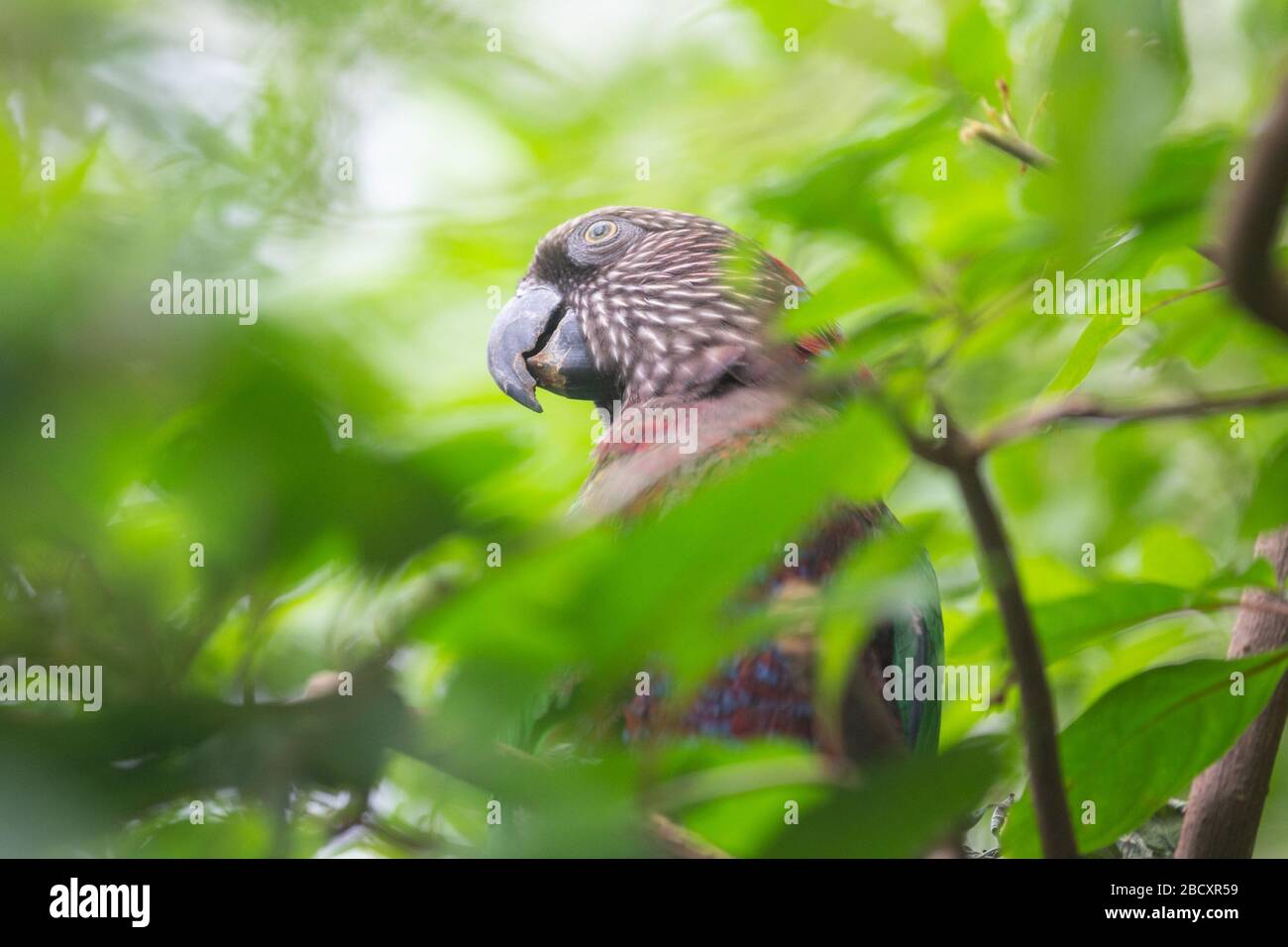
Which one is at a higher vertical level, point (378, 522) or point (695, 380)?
point (695, 380)

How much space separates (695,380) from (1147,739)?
100 cm

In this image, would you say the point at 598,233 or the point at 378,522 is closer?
the point at 378,522

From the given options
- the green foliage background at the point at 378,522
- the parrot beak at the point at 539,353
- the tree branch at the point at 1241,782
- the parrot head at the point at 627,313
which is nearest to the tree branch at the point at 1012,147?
the green foliage background at the point at 378,522

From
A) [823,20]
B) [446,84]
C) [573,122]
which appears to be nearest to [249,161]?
[823,20]

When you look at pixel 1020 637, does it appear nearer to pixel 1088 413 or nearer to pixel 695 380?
pixel 1088 413

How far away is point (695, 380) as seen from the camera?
1710 millimetres

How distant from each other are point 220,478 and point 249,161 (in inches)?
20.3

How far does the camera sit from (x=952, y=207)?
1682 mm

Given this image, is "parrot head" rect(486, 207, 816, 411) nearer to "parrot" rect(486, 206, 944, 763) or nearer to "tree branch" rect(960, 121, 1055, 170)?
"parrot" rect(486, 206, 944, 763)

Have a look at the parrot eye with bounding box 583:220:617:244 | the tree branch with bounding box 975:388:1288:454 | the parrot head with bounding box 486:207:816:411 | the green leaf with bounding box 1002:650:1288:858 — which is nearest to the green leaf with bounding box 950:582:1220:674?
the green leaf with bounding box 1002:650:1288:858

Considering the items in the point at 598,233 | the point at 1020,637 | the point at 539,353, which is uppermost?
the point at 598,233

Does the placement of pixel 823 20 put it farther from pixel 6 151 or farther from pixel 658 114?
pixel 658 114

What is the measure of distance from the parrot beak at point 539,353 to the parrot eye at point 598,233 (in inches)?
4.4

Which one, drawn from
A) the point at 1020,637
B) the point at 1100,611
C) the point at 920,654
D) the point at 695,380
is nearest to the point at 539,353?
the point at 695,380
